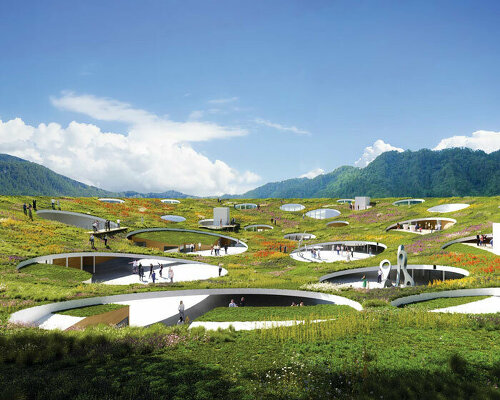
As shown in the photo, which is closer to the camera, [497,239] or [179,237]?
[497,239]

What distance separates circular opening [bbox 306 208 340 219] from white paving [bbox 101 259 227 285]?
49696 millimetres

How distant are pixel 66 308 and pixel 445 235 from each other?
4334 centimetres

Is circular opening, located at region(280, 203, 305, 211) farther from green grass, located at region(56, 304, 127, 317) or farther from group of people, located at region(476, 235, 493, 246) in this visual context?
green grass, located at region(56, 304, 127, 317)

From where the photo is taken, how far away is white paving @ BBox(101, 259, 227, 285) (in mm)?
34278

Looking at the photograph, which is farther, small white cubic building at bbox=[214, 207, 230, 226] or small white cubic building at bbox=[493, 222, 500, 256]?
small white cubic building at bbox=[214, 207, 230, 226]

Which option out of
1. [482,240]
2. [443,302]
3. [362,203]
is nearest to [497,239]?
[482,240]

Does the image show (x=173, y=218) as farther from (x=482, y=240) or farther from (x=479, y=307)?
(x=479, y=307)

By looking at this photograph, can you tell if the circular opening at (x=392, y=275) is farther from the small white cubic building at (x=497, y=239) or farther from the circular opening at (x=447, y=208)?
the circular opening at (x=447, y=208)

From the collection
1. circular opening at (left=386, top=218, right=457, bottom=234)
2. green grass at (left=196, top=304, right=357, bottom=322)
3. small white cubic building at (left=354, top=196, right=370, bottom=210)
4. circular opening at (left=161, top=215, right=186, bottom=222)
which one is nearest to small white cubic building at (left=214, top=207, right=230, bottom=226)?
circular opening at (left=161, top=215, right=186, bottom=222)

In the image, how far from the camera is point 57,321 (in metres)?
19.3

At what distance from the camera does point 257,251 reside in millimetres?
51000

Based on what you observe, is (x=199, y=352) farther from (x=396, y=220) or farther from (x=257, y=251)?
(x=396, y=220)

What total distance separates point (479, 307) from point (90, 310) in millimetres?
24927

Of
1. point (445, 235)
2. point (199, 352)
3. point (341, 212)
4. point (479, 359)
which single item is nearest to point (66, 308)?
point (199, 352)
